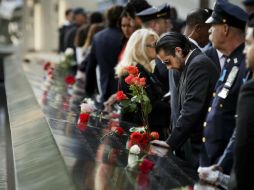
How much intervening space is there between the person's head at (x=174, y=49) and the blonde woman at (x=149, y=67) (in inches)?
30.9

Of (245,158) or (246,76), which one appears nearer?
(245,158)

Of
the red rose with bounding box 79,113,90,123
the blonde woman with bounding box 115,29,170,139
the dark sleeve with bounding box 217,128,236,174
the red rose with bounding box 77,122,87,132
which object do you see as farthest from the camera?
the red rose with bounding box 79,113,90,123

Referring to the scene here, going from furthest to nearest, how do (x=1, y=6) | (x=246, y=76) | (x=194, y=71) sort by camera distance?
1. (x=1, y=6)
2. (x=194, y=71)
3. (x=246, y=76)

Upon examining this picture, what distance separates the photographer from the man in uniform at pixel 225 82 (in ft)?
15.3

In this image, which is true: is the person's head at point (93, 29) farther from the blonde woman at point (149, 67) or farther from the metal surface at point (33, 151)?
the blonde woman at point (149, 67)

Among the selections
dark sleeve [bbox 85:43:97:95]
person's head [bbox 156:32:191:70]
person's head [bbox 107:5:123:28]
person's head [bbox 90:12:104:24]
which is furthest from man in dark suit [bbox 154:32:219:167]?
person's head [bbox 90:12:104:24]

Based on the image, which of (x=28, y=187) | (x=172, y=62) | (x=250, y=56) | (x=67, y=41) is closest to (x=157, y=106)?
(x=172, y=62)

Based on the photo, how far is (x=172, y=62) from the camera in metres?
5.46

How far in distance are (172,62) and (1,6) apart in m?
31.7

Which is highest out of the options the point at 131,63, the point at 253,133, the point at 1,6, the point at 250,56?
the point at 250,56

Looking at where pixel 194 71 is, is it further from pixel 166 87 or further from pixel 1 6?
pixel 1 6

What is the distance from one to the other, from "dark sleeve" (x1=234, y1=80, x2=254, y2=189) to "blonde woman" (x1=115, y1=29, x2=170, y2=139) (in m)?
2.55

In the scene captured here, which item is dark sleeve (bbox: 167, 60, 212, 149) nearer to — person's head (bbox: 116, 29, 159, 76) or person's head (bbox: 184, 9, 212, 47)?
person's head (bbox: 116, 29, 159, 76)

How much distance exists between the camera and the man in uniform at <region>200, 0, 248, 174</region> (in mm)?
4660
